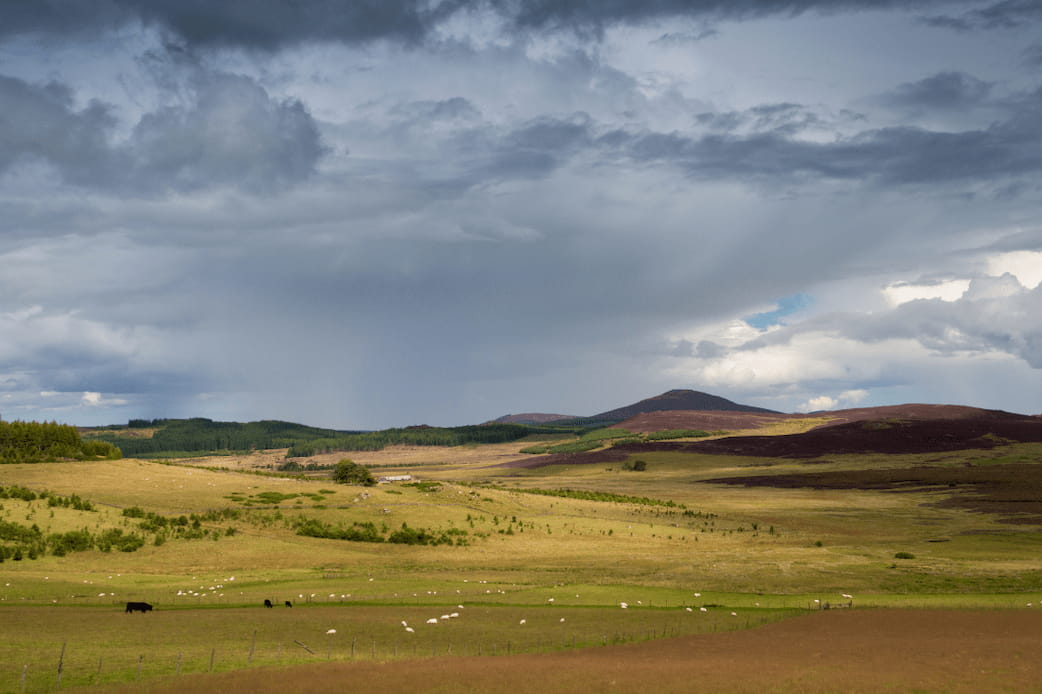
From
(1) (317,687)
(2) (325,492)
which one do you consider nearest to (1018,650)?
(1) (317,687)

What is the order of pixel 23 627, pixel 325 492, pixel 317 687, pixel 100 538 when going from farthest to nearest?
pixel 325 492
pixel 100 538
pixel 23 627
pixel 317 687

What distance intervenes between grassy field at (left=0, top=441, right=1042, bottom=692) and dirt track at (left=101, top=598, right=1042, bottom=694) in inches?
95.6

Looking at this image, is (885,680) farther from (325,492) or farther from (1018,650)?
(325,492)

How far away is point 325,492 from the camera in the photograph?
81.3m

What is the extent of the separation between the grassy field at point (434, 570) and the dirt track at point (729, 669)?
243 centimetres

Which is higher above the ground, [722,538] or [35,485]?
[35,485]

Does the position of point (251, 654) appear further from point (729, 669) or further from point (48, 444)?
point (48, 444)

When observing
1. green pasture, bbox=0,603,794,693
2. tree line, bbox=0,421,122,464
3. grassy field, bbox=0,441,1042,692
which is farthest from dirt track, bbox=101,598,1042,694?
tree line, bbox=0,421,122,464

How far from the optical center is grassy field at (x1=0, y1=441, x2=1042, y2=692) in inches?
1164

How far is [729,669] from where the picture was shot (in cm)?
2473

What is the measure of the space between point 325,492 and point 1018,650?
66.4 m

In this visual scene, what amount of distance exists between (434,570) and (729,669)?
32872mm

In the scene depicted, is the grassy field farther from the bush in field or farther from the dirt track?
the dirt track

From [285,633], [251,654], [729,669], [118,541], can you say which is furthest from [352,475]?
[729,669]
